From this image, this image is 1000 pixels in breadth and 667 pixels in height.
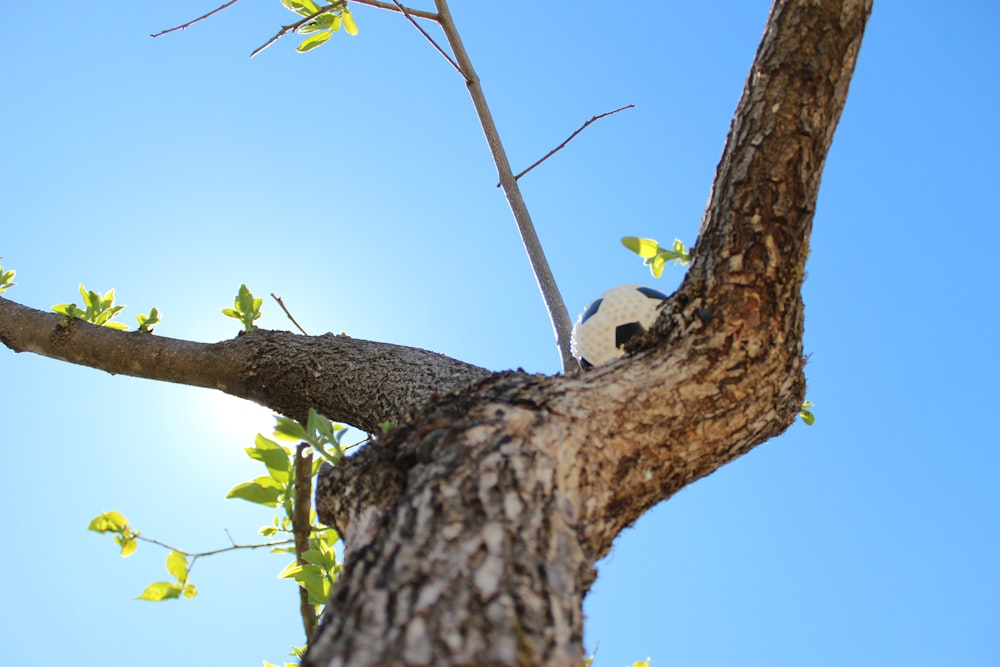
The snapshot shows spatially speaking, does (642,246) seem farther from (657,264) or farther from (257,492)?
(257,492)

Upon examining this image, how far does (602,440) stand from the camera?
1.14 metres

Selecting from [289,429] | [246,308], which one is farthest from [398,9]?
[289,429]

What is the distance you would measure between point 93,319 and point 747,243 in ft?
6.44

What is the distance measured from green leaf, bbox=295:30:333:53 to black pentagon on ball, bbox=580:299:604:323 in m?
1.20

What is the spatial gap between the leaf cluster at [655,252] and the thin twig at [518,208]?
22 centimetres

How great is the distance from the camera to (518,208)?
6.18 feet

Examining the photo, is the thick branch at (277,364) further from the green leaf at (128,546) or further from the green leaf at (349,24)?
the green leaf at (349,24)

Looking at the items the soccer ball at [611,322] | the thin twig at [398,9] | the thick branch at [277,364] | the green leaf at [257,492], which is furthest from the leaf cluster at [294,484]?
the thin twig at [398,9]

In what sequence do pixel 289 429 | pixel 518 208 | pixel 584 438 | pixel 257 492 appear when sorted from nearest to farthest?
pixel 584 438, pixel 289 429, pixel 257 492, pixel 518 208

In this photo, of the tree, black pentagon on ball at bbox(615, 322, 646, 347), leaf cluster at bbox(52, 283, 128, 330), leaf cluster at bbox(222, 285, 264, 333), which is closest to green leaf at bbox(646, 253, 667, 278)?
black pentagon on ball at bbox(615, 322, 646, 347)

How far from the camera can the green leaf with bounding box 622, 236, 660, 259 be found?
5.42 feet

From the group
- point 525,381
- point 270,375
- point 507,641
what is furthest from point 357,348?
point 507,641

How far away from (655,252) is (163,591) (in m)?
1.24

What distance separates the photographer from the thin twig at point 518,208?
1740mm
